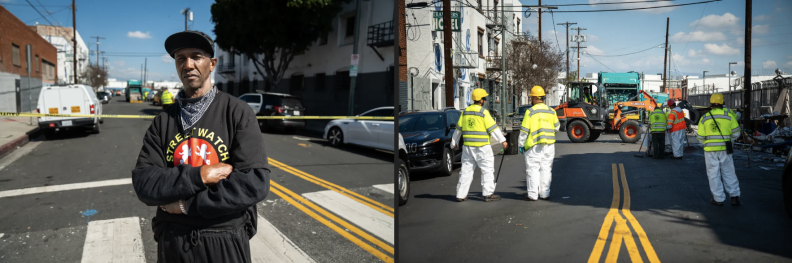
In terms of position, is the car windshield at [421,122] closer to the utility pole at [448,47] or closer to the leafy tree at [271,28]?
the utility pole at [448,47]

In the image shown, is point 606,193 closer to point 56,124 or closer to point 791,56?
point 791,56

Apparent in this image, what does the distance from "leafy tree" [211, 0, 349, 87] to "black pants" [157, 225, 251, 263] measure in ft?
26.8

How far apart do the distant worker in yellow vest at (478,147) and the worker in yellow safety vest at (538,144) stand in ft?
0.54

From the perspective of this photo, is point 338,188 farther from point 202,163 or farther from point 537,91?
point 202,163

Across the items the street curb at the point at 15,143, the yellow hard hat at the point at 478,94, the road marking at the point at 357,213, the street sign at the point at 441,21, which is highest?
the street sign at the point at 441,21

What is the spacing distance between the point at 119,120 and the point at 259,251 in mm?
12906

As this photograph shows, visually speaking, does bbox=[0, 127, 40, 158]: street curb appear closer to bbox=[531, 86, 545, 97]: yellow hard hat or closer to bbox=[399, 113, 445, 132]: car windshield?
bbox=[399, 113, 445, 132]: car windshield

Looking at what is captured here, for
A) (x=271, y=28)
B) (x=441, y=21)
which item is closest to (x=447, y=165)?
(x=441, y=21)

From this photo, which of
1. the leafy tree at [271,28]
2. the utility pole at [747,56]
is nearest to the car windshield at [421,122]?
the utility pole at [747,56]

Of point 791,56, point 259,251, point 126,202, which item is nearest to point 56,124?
point 126,202

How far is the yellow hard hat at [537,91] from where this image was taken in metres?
2.51

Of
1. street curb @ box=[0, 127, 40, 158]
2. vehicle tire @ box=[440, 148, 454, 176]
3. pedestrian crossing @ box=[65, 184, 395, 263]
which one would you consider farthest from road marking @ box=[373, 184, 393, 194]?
street curb @ box=[0, 127, 40, 158]

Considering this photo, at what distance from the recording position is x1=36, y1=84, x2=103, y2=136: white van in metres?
8.21

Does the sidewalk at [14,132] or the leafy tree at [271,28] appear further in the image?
the leafy tree at [271,28]
